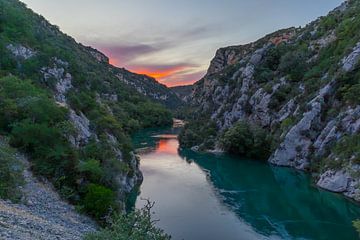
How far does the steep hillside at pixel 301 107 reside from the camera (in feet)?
151

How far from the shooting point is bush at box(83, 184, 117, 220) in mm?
25406

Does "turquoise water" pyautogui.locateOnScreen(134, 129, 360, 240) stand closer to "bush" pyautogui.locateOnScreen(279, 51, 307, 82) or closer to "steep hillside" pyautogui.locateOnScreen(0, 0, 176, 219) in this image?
"steep hillside" pyautogui.locateOnScreen(0, 0, 176, 219)

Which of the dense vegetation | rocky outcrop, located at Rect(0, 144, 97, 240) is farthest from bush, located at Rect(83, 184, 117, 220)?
the dense vegetation

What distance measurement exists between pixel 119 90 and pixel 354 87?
104434 millimetres

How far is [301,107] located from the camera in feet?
186

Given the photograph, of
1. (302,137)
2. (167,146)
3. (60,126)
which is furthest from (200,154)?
(60,126)

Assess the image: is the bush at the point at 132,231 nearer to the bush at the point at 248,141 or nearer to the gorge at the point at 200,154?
the gorge at the point at 200,154

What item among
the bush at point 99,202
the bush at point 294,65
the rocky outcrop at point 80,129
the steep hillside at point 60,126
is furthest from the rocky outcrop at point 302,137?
the bush at point 99,202

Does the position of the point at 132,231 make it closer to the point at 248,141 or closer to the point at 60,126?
the point at 60,126

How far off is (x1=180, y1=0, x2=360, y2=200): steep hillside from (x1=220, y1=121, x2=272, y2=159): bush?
153 mm

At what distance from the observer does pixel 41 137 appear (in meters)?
28.4

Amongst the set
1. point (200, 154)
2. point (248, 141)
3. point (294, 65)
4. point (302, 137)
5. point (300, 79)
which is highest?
point (294, 65)

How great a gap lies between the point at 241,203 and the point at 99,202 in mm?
16364

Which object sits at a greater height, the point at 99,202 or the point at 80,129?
the point at 80,129
